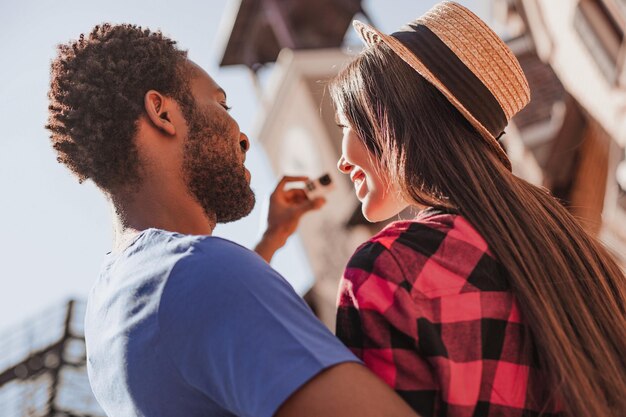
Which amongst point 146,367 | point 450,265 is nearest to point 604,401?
point 450,265

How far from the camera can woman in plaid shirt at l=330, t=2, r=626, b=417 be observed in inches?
64.2

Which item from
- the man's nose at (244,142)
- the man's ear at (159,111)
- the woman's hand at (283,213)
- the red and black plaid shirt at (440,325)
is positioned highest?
the man's ear at (159,111)

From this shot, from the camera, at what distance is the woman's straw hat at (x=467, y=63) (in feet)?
6.66

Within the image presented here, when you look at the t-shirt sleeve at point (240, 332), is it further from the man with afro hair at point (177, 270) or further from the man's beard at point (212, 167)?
the man's beard at point (212, 167)

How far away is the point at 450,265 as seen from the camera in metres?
1.72

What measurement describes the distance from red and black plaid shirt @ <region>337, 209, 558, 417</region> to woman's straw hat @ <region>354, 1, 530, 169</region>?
43cm

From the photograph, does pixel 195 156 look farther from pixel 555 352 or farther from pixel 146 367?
pixel 555 352

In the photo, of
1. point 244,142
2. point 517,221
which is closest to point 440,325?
point 517,221

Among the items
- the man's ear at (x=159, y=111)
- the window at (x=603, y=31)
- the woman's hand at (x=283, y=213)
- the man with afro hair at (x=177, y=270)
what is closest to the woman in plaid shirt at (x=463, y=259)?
the man with afro hair at (x=177, y=270)

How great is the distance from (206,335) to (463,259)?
578 mm

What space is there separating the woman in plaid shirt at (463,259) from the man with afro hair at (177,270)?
0.15 metres

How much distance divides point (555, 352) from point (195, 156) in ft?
3.54

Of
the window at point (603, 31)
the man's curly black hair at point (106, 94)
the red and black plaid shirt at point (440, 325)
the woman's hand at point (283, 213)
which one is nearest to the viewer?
the red and black plaid shirt at point (440, 325)

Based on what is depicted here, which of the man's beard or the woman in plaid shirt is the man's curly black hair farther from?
the woman in plaid shirt
